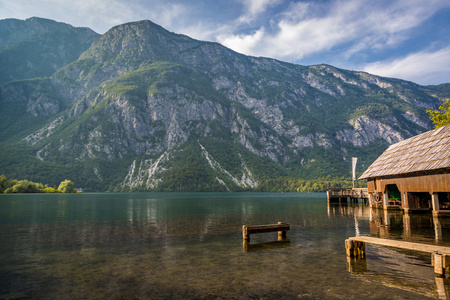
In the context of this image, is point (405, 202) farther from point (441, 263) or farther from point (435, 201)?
point (441, 263)

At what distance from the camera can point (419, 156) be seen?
33438 millimetres

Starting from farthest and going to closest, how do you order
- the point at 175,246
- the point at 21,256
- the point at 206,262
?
the point at 175,246
the point at 21,256
the point at 206,262

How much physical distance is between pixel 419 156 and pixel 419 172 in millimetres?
2367

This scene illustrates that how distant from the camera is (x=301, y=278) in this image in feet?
39.2

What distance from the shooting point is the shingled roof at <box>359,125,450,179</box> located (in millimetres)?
29031

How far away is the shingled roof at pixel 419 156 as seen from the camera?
29.0 meters

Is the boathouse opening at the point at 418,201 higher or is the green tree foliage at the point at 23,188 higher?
the green tree foliage at the point at 23,188

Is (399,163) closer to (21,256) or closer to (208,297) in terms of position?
(208,297)

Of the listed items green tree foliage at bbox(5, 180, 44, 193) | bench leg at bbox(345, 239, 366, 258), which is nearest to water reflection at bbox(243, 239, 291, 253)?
bench leg at bbox(345, 239, 366, 258)

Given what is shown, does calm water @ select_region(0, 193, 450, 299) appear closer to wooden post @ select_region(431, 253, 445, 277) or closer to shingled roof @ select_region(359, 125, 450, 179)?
wooden post @ select_region(431, 253, 445, 277)

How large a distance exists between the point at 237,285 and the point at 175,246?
9719 mm

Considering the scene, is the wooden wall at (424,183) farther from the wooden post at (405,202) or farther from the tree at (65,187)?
the tree at (65,187)

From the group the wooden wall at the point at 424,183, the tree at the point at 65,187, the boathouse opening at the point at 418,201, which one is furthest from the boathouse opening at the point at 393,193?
the tree at the point at 65,187

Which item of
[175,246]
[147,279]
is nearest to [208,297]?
[147,279]
